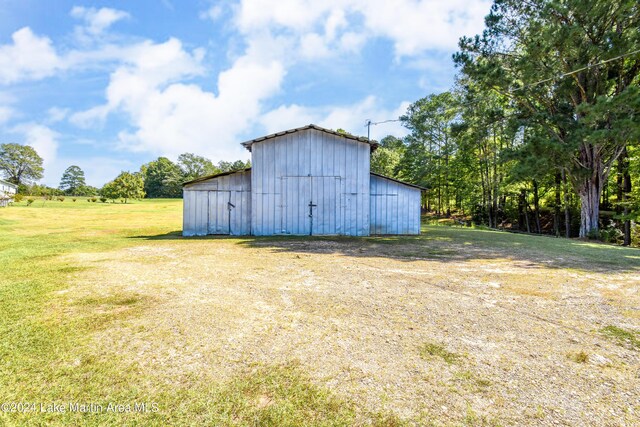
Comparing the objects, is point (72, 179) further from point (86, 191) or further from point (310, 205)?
point (310, 205)

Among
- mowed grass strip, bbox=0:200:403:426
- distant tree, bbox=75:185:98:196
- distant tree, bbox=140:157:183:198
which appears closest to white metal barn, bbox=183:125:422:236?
mowed grass strip, bbox=0:200:403:426

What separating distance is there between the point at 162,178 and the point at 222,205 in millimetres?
75265

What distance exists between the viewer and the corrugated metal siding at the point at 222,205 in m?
13.8

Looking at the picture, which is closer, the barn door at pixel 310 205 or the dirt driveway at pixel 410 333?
the dirt driveway at pixel 410 333

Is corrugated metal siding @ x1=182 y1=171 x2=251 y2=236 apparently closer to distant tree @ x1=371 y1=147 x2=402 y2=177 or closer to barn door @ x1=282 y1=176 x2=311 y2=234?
barn door @ x1=282 y1=176 x2=311 y2=234

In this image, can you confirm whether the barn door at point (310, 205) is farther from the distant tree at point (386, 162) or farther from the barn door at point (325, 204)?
the distant tree at point (386, 162)

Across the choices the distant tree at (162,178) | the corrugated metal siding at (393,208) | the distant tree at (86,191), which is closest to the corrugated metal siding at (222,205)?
the corrugated metal siding at (393,208)

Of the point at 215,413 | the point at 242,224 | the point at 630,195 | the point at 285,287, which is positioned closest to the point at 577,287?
the point at 285,287

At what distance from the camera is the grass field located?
205cm

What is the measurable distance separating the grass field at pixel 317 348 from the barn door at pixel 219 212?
25.9ft

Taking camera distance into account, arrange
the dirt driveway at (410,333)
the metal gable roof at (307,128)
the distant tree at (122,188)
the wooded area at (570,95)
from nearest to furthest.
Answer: the dirt driveway at (410,333)
the wooded area at (570,95)
the metal gable roof at (307,128)
the distant tree at (122,188)

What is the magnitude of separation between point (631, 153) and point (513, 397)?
24.3 m

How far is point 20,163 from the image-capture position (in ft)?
206

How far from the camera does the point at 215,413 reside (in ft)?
6.52
